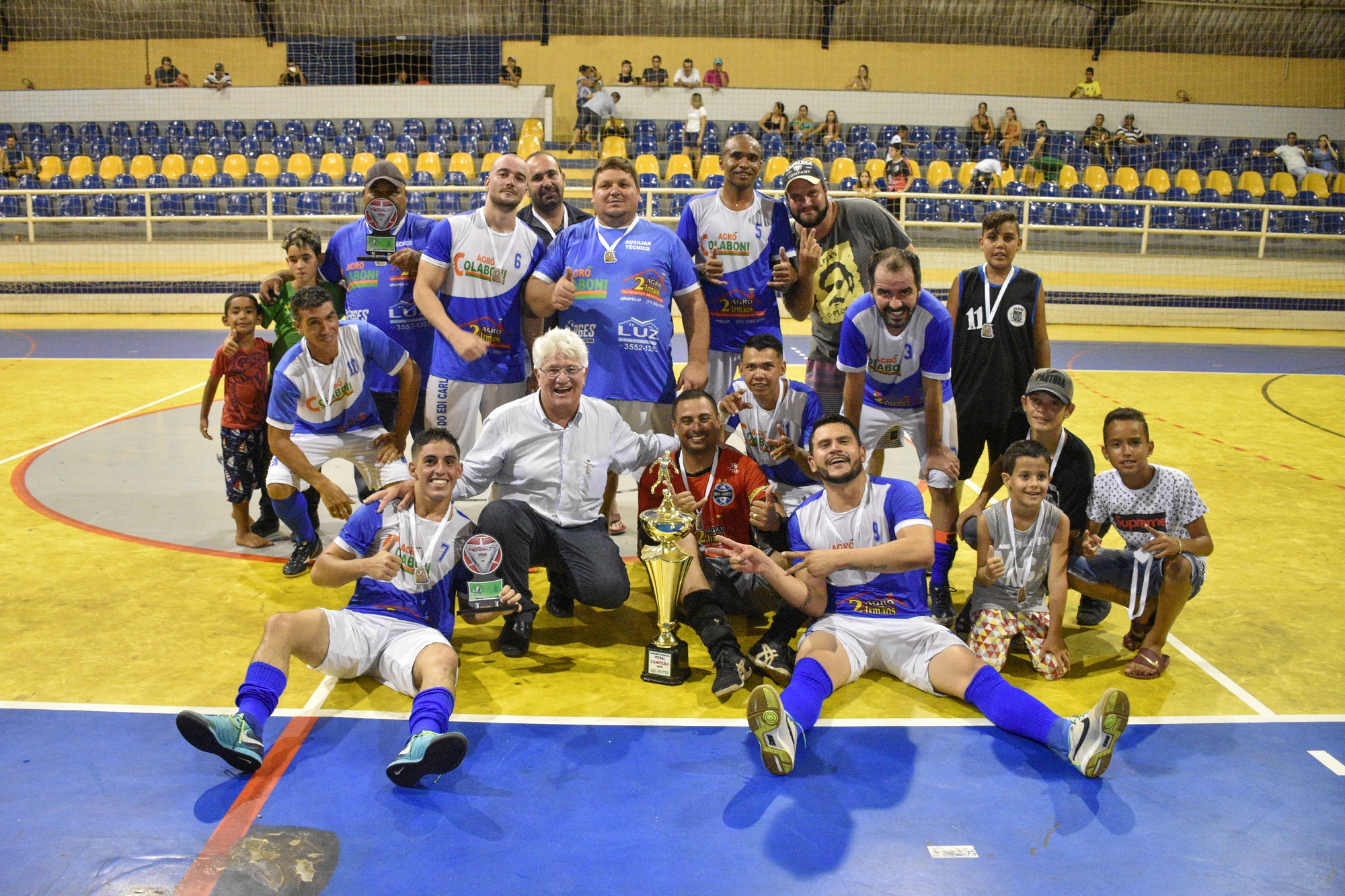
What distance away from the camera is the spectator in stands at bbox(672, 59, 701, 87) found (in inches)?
792

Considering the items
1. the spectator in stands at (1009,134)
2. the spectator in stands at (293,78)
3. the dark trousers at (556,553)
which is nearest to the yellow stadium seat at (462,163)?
the spectator in stands at (293,78)

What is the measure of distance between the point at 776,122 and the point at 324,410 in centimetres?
1589

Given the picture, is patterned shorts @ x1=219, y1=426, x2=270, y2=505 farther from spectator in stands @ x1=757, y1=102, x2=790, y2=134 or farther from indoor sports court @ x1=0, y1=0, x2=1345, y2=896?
spectator in stands @ x1=757, y1=102, x2=790, y2=134

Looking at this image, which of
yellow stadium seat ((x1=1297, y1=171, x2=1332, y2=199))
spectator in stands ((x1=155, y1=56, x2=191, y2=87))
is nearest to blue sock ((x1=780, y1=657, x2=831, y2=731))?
yellow stadium seat ((x1=1297, y1=171, x2=1332, y2=199))

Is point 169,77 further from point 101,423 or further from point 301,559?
point 301,559

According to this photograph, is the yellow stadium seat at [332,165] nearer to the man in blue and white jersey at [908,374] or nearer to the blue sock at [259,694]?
the man in blue and white jersey at [908,374]

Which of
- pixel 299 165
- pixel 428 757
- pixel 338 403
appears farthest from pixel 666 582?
pixel 299 165

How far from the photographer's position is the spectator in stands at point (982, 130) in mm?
19781

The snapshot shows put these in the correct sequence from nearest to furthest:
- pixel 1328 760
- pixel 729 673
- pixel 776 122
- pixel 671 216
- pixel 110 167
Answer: pixel 1328 760 → pixel 729 673 → pixel 671 216 → pixel 110 167 → pixel 776 122

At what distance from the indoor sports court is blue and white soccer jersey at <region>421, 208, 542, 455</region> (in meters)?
1.20

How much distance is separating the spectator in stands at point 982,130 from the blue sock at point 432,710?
738 inches

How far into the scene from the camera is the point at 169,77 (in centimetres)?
2139

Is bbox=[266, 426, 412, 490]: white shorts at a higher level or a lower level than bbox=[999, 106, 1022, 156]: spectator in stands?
lower

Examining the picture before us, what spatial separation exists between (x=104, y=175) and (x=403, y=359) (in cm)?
1646
